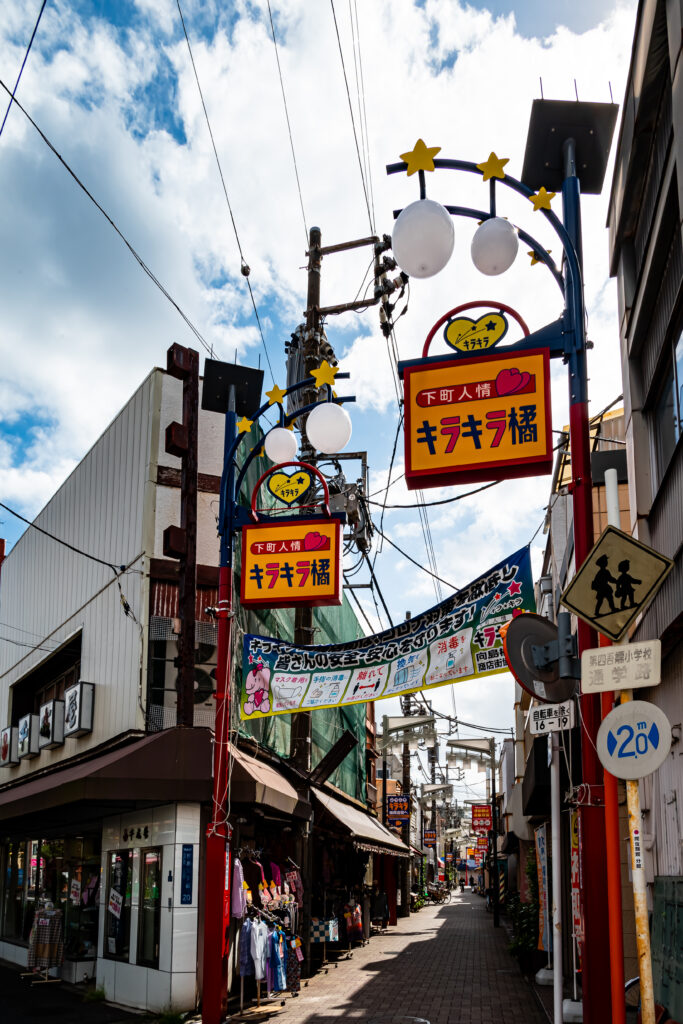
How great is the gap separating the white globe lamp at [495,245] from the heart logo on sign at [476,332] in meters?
0.44

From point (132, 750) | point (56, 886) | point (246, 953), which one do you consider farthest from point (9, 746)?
point (246, 953)

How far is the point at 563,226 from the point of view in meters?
7.22

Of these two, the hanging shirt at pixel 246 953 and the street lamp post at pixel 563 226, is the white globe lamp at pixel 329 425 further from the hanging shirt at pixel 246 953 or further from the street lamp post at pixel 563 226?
the hanging shirt at pixel 246 953

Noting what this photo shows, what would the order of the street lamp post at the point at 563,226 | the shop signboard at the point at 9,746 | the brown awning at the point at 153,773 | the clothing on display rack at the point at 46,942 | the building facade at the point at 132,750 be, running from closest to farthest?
1. the street lamp post at the point at 563,226
2. the brown awning at the point at 153,773
3. the building facade at the point at 132,750
4. the clothing on display rack at the point at 46,942
5. the shop signboard at the point at 9,746

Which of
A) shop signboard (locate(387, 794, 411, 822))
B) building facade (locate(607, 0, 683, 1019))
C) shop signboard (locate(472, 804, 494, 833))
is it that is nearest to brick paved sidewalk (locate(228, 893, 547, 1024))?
building facade (locate(607, 0, 683, 1019))

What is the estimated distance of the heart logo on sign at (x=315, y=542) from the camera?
36.7ft

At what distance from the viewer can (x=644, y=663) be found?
5.06 metres

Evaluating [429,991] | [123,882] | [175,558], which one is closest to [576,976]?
[429,991]

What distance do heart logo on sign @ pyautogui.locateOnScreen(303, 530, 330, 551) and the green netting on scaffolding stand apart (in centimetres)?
261

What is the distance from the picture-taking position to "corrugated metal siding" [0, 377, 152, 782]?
52.3 ft

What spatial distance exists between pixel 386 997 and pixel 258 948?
8.88 feet

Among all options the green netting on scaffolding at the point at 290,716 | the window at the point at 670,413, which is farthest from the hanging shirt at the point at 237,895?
the window at the point at 670,413

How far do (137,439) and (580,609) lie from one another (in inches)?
500

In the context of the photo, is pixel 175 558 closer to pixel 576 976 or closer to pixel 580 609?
pixel 576 976
